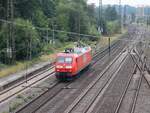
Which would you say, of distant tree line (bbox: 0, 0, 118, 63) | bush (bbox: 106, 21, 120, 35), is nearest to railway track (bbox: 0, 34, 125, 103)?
distant tree line (bbox: 0, 0, 118, 63)

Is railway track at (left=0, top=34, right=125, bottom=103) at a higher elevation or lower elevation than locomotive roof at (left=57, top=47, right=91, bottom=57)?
lower

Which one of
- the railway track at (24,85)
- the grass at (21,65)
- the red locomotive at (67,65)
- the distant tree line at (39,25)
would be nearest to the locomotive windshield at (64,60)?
the red locomotive at (67,65)

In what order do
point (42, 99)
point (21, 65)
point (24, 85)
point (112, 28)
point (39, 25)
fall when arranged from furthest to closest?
point (112, 28) → point (39, 25) → point (21, 65) → point (24, 85) → point (42, 99)

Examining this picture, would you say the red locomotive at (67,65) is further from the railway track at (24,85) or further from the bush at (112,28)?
the bush at (112,28)

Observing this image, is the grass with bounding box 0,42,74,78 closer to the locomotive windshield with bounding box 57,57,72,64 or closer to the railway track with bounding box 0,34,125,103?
the railway track with bounding box 0,34,125,103

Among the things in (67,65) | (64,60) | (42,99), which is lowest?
(42,99)

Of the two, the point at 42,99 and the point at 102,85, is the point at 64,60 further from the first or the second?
the point at 42,99

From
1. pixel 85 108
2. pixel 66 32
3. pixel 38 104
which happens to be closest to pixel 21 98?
pixel 38 104

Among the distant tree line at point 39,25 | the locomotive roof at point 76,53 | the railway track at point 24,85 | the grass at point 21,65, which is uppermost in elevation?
the distant tree line at point 39,25

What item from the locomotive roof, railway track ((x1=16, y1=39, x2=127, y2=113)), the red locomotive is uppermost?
the locomotive roof

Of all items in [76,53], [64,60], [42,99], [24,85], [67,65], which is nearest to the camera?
[42,99]

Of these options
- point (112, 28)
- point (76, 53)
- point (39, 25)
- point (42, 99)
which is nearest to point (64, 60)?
point (76, 53)

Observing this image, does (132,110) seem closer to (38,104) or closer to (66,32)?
(38,104)

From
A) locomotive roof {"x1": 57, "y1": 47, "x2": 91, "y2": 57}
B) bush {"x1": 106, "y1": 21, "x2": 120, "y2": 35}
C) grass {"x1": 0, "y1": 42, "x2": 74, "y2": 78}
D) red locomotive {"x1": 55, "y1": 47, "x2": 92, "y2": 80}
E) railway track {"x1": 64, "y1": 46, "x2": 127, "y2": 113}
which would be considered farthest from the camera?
bush {"x1": 106, "y1": 21, "x2": 120, "y2": 35}
